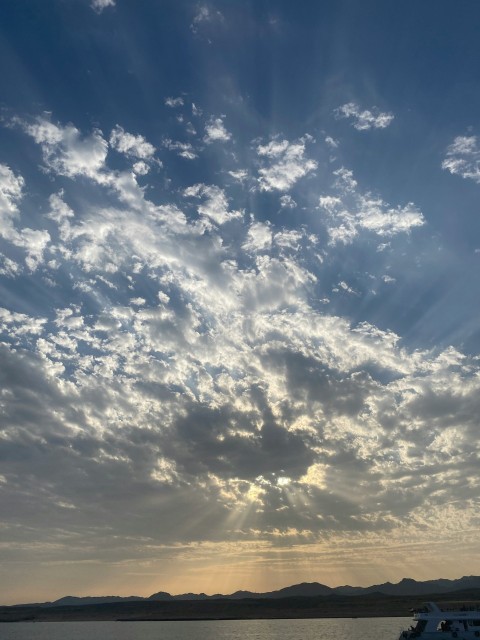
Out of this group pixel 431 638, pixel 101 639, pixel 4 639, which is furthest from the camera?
pixel 4 639

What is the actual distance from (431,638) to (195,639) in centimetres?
10142

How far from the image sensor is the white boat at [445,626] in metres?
72.3

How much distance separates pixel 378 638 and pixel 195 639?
5577 centimetres

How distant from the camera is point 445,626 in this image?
2921 inches

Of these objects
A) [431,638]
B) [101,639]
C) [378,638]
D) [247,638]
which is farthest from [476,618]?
[101,639]

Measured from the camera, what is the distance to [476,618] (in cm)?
7381

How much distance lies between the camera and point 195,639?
150 metres

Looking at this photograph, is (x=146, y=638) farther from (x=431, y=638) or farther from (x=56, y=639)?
(x=431, y=638)

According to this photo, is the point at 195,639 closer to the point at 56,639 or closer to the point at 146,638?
the point at 146,638

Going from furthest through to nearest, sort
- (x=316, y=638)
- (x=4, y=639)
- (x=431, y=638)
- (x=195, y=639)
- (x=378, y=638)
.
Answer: (x=4, y=639), (x=195, y=639), (x=316, y=638), (x=378, y=638), (x=431, y=638)

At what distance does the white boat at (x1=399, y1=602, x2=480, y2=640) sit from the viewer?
7231 cm

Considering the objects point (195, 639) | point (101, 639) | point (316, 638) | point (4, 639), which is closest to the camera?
point (316, 638)

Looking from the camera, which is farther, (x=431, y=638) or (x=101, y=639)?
(x=101, y=639)

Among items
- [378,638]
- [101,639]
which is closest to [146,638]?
[101,639]
